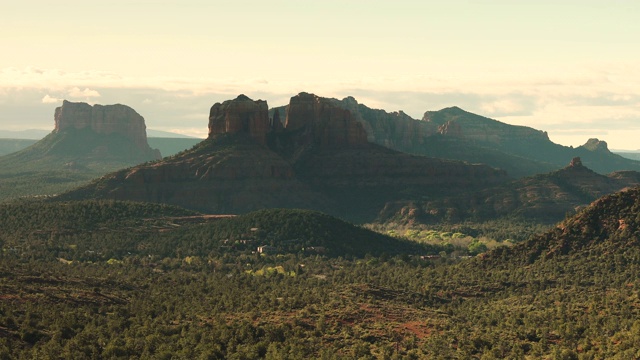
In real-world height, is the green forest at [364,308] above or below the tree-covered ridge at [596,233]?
below

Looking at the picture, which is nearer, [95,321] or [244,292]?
[95,321]

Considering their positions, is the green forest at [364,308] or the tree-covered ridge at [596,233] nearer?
the green forest at [364,308]

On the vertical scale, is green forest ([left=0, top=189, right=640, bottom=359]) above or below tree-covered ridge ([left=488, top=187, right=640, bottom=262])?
below

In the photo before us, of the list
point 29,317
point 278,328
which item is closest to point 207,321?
point 278,328

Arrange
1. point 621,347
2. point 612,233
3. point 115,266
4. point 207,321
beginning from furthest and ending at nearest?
point 115,266
point 612,233
point 207,321
point 621,347

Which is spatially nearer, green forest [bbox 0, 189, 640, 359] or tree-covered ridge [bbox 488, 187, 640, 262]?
green forest [bbox 0, 189, 640, 359]

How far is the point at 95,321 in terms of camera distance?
13088 cm

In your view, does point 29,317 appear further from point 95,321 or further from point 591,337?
point 591,337

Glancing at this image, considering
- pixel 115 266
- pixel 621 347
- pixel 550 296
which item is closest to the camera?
pixel 621 347

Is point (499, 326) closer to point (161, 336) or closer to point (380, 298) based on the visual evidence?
point (380, 298)

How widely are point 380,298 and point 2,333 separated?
52904 millimetres

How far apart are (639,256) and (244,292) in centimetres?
5447

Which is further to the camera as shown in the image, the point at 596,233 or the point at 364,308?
the point at 596,233

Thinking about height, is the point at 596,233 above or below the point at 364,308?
above
